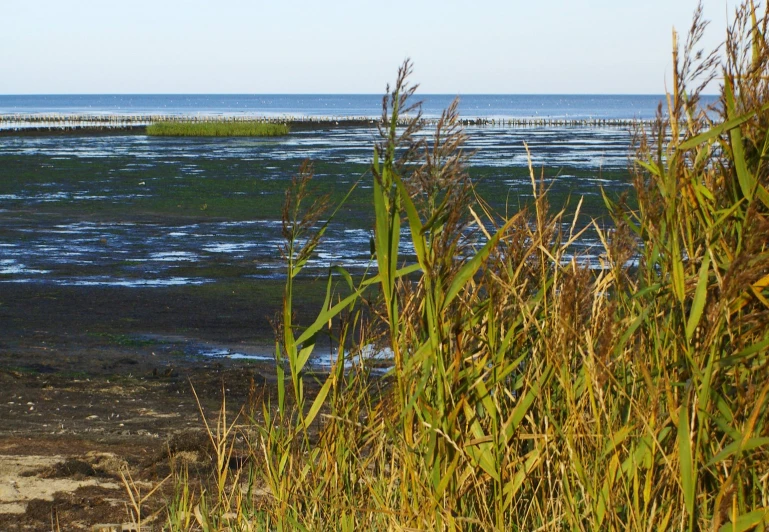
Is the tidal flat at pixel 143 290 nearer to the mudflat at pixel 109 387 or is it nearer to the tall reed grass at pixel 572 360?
the mudflat at pixel 109 387

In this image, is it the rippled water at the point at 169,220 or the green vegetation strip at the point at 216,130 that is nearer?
the rippled water at the point at 169,220

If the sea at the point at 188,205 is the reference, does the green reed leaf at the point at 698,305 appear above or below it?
above

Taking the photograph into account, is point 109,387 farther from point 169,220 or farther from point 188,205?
point 188,205

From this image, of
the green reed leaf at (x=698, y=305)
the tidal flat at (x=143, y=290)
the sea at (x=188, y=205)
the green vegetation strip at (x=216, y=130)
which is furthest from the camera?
the green vegetation strip at (x=216, y=130)

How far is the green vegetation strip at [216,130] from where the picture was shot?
6188cm

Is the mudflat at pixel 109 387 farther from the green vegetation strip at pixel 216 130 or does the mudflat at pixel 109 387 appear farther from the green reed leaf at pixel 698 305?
the green vegetation strip at pixel 216 130

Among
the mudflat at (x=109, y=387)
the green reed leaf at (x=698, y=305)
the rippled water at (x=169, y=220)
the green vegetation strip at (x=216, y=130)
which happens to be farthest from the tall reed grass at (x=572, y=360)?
the green vegetation strip at (x=216, y=130)

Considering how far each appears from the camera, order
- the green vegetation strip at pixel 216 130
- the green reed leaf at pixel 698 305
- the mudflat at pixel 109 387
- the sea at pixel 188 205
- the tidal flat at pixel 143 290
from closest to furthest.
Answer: the green reed leaf at pixel 698 305, the mudflat at pixel 109 387, the tidal flat at pixel 143 290, the sea at pixel 188 205, the green vegetation strip at pixel 216 130

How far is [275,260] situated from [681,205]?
41.8ft

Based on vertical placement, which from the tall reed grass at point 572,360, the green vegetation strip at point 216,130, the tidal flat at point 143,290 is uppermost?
the tall reed grass at point 572,360

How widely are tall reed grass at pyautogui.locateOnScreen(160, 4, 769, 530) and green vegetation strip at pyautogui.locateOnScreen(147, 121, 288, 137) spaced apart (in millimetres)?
59681

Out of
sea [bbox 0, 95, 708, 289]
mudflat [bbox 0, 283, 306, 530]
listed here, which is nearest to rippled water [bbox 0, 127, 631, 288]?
sea [bbox 0, 95, 708, 289]

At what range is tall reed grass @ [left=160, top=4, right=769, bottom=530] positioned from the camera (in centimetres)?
245

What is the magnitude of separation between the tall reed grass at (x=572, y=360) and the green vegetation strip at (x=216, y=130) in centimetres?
5968
